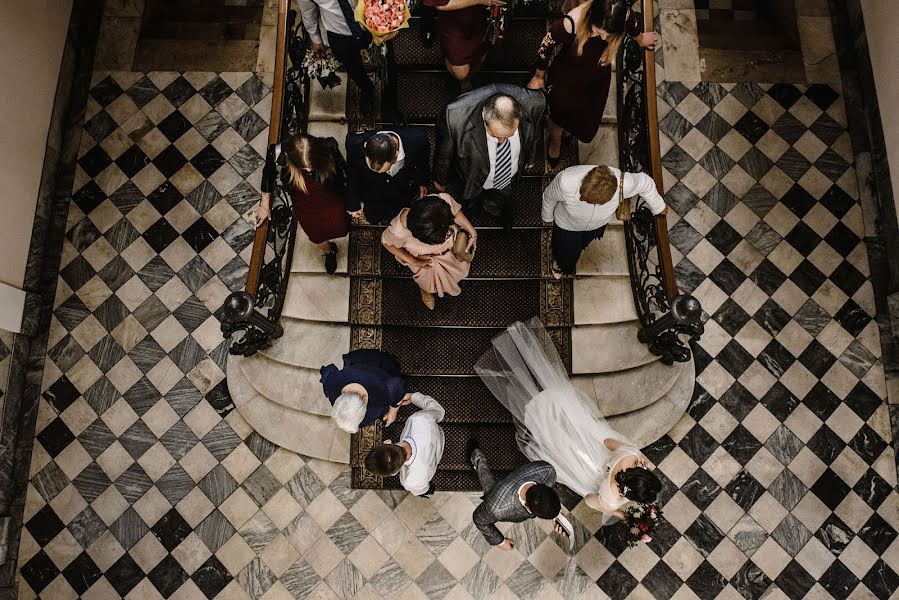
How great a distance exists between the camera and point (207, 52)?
6.13 meters

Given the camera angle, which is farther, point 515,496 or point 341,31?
point 341,31

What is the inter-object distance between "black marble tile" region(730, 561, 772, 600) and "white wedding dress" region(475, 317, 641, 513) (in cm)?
193

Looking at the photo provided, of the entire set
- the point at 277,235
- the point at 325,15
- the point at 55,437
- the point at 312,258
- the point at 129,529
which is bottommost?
the point at 129,529

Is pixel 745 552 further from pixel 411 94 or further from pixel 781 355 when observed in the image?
pixel 411 94

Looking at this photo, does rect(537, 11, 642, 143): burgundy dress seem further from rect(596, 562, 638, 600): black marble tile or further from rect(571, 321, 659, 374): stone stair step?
rect(596, 562, 638, 600): black marble tile

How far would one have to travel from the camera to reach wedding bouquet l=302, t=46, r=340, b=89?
4680 mm

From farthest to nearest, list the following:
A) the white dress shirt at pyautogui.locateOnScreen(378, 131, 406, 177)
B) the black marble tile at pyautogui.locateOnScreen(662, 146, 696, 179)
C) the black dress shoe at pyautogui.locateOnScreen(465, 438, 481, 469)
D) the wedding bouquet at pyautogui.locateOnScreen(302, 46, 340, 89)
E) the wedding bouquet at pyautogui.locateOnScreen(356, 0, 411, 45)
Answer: the black marble tile at pyautogui.locateOnScreen(662, 146, 696, 179), the black dress shoe at pyautogui.locateOnScreen(465, 438, 481, 469), the wedding bouquet at pyautogui.locateOnScreen(302, 46, 340, 89), the wedding bouquet at pyautogui.locateOnScreen(356, 0, 411, 45), the white dress shirt at pyautogui.locateOnScreen(378, 131, 406, 177)

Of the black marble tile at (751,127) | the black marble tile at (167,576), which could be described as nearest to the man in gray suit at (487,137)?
the black marble tile at (751,127)

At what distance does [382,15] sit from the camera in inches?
149

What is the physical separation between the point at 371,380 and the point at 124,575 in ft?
10.4

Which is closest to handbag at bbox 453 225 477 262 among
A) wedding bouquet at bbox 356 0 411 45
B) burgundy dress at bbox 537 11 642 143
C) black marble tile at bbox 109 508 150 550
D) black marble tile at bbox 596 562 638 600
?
burgundy dress at bbox 537 11 642 143

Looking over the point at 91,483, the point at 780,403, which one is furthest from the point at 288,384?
the point at 780,403

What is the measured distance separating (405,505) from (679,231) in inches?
142

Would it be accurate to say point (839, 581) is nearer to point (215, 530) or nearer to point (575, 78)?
point (575, 78)
